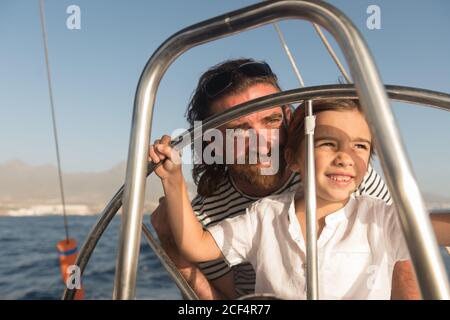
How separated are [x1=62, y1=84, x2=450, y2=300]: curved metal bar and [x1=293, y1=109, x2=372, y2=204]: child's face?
0.22 metres

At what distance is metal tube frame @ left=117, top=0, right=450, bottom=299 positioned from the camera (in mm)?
357

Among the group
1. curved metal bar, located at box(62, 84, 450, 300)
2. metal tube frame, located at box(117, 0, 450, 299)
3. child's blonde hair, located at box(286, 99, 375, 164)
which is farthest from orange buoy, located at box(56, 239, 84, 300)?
metal tube frame, located at box(117, 0, 450, 299)

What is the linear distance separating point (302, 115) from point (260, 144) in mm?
349

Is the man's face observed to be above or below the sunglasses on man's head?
below

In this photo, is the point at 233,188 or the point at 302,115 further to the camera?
the point at 233,188

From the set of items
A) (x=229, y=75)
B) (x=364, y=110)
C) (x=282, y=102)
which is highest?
(x=229, y=75)

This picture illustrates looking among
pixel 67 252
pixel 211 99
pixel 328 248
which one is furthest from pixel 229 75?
pixel 67 252

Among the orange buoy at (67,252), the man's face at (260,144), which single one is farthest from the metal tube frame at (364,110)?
the orange buoy at (67,252)

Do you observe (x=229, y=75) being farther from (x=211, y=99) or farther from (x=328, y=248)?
(x=328, y=248)

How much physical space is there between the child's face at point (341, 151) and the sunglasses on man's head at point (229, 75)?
72 cm

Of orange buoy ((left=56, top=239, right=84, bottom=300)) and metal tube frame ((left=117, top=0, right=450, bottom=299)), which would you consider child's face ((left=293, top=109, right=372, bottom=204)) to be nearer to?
metal tube frame ((left=117, top=0, right=450, bottom=299))

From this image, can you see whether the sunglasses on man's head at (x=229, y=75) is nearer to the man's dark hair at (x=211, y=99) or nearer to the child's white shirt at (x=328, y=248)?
the man's dark hair at (x=211, y=99)

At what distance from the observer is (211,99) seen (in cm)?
164

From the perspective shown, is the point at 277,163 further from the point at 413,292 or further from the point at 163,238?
the point at 413,292
